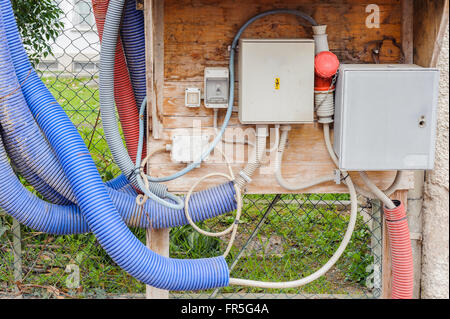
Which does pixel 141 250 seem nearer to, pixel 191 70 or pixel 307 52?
pixel 191 70

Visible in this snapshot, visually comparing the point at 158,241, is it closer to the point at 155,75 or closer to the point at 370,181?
the point at 155,75

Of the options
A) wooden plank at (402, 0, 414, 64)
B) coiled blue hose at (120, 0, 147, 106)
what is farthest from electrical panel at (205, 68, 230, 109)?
wooden plank at (402, 0, 414, 64)

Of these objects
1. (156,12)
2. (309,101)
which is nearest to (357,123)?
(309,101)

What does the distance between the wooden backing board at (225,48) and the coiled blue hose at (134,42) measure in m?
0.06

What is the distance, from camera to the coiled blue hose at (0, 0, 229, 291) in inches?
82.1

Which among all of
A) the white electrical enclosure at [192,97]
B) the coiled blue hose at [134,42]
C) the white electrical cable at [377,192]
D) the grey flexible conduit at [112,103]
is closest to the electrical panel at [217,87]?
the white electrical enclosure at [192,97]

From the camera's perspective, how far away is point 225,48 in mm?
2250

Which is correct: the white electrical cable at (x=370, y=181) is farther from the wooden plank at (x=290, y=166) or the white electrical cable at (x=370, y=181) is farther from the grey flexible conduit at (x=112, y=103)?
the grey flexible conduit at (x=112, y=103)

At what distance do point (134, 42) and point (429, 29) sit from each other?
1.15 m

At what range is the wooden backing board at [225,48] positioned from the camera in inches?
87.4

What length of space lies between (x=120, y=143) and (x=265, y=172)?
619 mm

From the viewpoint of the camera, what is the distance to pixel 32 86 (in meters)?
2.16

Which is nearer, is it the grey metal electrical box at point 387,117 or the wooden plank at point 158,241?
the grey metal electrical box at point 387,117

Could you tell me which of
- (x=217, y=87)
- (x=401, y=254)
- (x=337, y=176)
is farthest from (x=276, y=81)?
(x=401, y=254)
